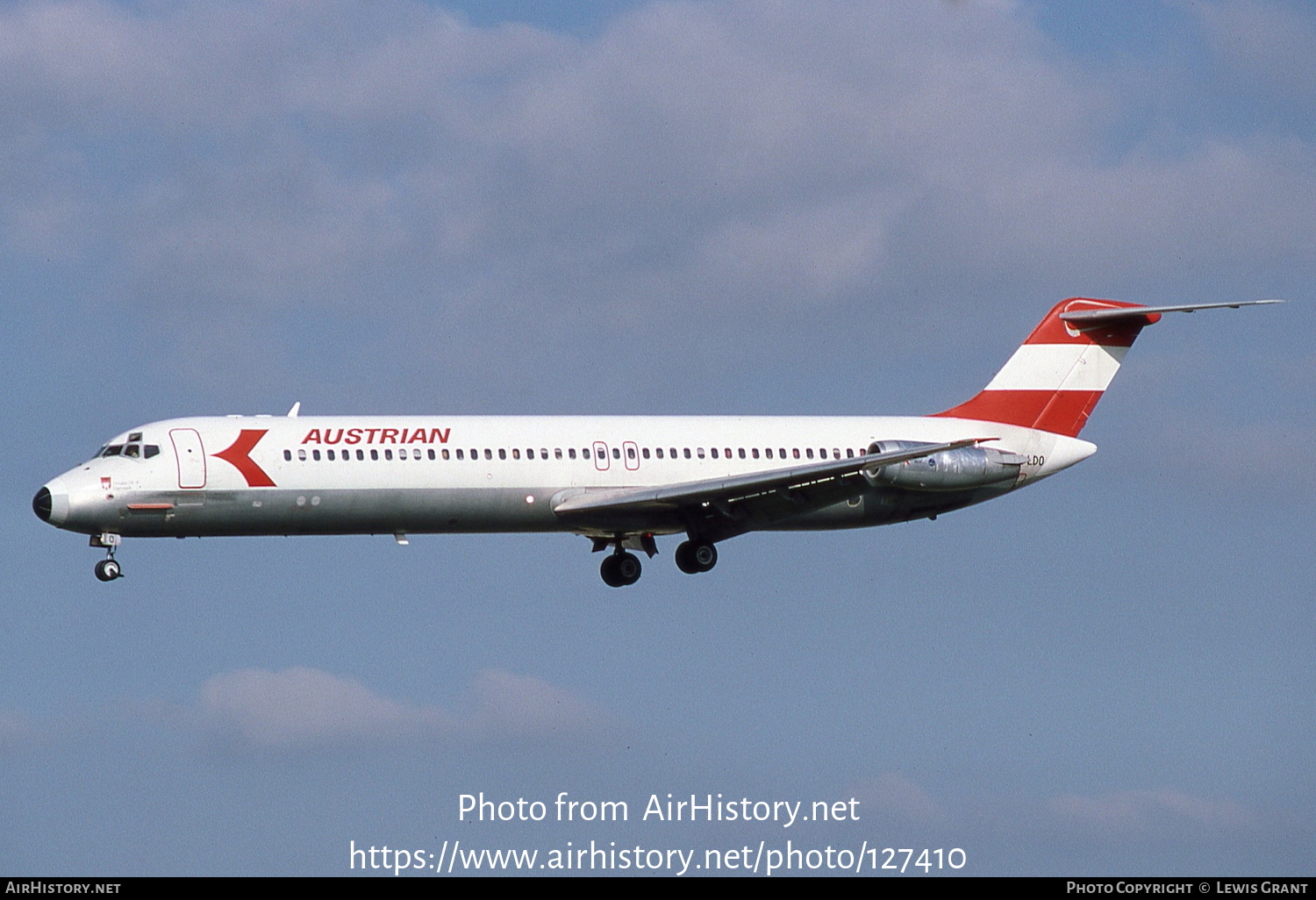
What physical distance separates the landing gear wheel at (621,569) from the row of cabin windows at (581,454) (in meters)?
3.22

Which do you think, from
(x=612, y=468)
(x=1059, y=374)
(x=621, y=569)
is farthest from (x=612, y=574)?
(x=1059, y=374)

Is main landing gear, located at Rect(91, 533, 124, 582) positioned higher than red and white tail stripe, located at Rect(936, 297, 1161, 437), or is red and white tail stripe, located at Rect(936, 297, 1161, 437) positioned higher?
red and white tail stripe, located at Rect(936, 297, 1161, 437)

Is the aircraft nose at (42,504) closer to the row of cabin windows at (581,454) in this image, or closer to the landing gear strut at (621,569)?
the row of cabin windows at (581,454)

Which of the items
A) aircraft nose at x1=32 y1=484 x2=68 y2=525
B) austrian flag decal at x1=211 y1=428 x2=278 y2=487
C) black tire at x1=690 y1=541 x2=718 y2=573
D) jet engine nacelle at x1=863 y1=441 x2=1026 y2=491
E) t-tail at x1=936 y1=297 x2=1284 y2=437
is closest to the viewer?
aircraft nose at x1=32 y1=484 x2=68 y2=525

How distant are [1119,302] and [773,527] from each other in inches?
480

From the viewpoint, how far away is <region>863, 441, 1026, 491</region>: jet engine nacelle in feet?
156

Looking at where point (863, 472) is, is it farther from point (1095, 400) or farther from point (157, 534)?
point (157, 534)

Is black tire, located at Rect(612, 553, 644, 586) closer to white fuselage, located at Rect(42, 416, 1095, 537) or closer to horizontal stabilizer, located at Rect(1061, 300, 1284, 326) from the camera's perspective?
white fuselage, located at Rect(42, 416, 1095, 537)

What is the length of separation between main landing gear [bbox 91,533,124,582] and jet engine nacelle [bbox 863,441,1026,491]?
56.6ft

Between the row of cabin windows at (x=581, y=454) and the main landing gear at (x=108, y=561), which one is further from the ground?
the row of cabin windows at (x=581, y=454)

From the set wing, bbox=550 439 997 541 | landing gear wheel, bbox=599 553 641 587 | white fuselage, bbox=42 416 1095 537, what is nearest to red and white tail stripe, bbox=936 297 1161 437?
white fuselage, bbox=42 416 1095 537

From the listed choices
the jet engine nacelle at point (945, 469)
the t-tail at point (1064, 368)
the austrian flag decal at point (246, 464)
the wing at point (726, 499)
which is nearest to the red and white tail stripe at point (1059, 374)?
the t-tail at point (1064, 368)

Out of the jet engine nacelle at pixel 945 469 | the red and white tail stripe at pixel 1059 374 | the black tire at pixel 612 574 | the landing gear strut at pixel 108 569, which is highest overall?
the red and white tail stripe at pixel 1059 374

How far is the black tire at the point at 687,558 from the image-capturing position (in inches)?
1868
